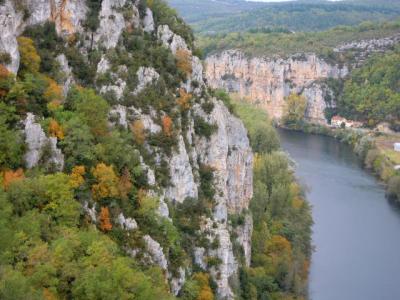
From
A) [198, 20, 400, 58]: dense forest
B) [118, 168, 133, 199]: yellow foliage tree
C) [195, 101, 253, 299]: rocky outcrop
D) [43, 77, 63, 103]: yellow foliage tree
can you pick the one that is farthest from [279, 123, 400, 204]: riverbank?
[43, 77, 63, 103]: yellow foliage tree

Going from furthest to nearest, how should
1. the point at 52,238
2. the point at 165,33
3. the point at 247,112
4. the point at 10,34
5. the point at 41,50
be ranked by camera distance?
the point at 247,112 → the point at 165,33 → the point at 41,50 → the point at 10,34 → the point at 52,238

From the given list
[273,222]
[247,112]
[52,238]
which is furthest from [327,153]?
[52,238]

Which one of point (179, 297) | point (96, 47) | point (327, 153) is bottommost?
point (327, 153)

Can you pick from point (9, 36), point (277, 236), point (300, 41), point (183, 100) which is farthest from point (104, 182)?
point (300, 41)

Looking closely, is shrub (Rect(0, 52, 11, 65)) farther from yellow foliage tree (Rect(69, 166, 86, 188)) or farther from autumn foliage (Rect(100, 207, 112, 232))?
autumn foliage (Rect(100, 207, 112, 232))

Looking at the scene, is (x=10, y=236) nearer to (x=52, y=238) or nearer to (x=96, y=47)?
(x=52, y=238)

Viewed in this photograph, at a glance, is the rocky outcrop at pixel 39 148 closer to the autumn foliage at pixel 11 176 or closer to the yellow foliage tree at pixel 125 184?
the autumn foliage at pixel 11 176

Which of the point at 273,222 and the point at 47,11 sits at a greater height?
the point at 47,11

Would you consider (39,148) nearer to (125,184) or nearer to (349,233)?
(125,184)
